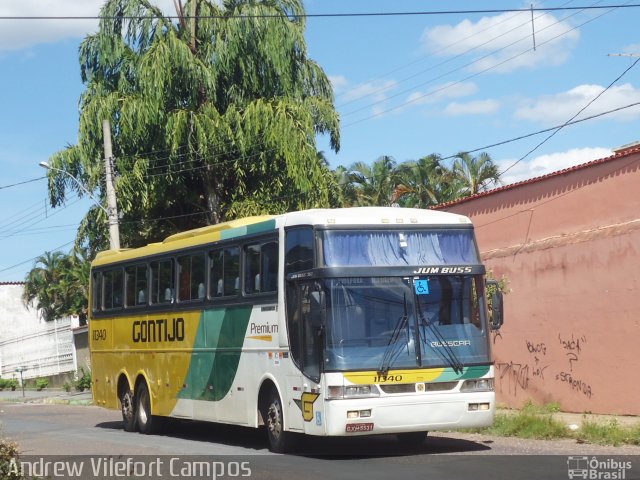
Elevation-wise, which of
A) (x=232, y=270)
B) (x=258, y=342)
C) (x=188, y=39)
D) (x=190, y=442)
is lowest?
(x=190, y=442)

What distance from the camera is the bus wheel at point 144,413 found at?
65.8 feet

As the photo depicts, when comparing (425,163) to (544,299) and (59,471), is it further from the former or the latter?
(59,471)

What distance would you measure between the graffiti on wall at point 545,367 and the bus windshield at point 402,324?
18.9 ft

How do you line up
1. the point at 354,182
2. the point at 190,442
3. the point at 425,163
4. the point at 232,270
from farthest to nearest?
the point at 354,182 < the point at 425,163 < the point at 190,442 < the point at 232,270

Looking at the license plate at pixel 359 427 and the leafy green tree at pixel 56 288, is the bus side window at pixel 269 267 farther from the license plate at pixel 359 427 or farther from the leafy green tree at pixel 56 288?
the leafy green tree at pixel 56 288

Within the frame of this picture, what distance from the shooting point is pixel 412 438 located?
51.6 ft

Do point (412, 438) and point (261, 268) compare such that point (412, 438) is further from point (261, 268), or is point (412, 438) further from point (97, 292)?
point (97, 292)

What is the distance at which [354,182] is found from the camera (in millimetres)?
52031

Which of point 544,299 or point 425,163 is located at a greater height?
point 425,163

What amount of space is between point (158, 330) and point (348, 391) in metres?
6.75

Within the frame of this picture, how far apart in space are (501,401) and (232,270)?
7.53 metres

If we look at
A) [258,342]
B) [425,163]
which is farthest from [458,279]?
[425,163]

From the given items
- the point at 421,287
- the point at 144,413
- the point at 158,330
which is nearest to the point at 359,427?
the point at 421,287

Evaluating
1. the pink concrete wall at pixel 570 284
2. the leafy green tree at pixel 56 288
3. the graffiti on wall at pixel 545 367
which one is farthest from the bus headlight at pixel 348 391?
the leafy green tree at pixel 56 288
